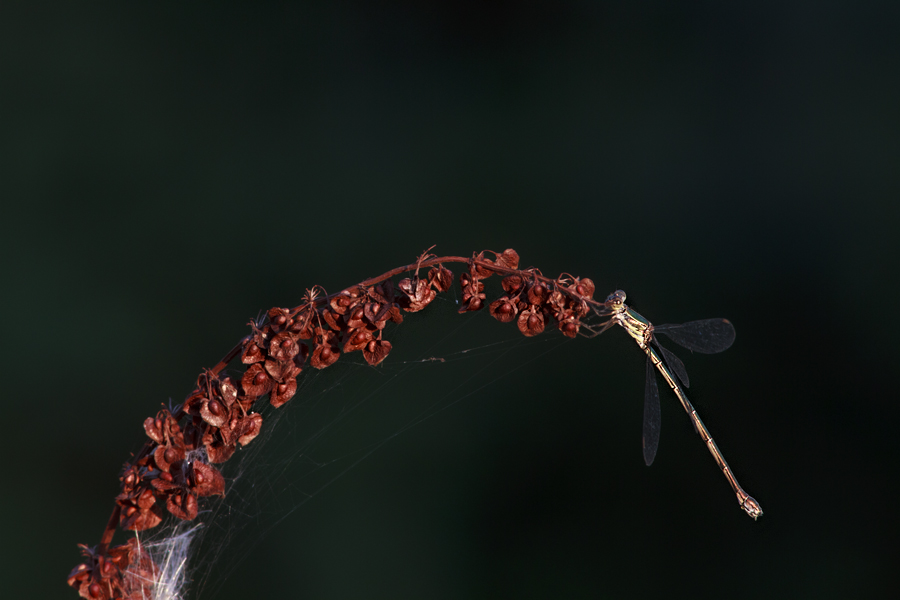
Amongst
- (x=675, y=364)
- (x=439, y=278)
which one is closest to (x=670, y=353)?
(x=675, y=364)

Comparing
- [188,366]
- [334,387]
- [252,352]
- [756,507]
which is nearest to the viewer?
[252,352]

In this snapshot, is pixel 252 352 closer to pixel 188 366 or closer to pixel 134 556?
pixel 134 556

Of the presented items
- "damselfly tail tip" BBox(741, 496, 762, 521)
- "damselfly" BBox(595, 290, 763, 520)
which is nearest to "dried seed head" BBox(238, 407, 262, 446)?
"damselfly" BBox(595, 290, 763, 520)

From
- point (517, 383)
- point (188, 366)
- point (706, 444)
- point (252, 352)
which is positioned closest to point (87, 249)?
point (188, 366)

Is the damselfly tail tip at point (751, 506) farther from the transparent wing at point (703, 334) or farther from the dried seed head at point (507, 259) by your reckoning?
the dried seed head at point (507, 259)

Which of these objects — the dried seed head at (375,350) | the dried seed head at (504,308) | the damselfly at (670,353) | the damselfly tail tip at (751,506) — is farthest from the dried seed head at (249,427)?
the damselfly tail tip at (751,506)

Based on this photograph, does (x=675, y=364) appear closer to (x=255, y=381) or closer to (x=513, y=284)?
(x=513, y=284)

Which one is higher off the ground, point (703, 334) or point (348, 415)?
point (348, 415)
